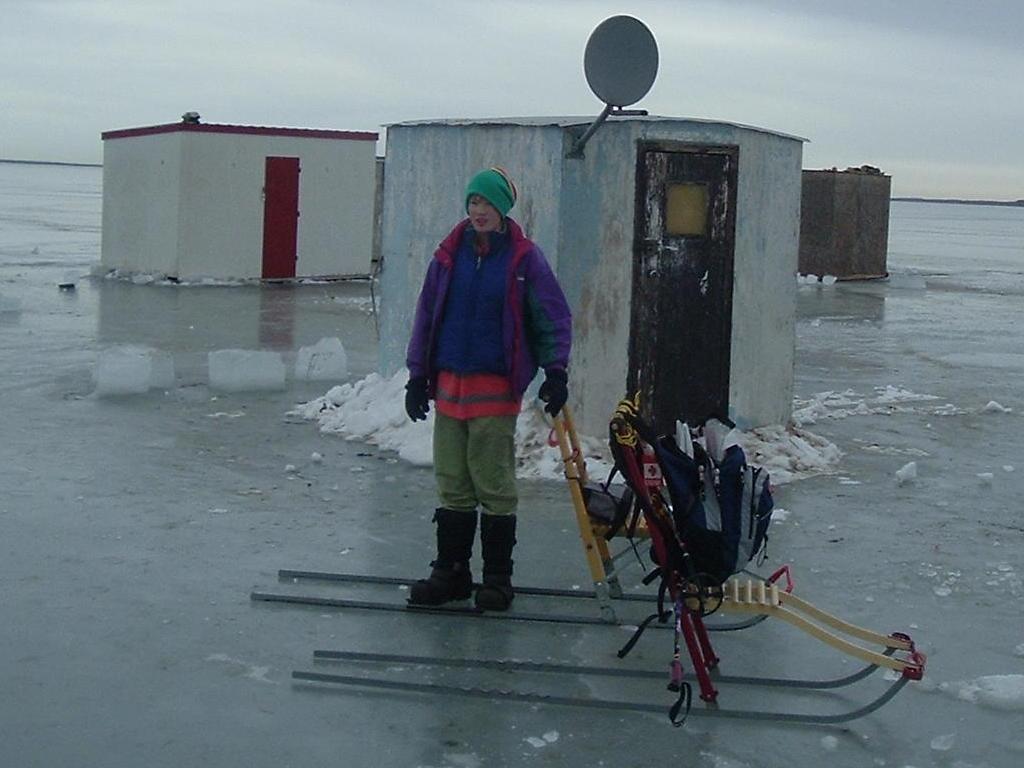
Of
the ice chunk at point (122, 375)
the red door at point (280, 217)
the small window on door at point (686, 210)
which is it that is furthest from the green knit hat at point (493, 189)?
the red door at point (280, 217)

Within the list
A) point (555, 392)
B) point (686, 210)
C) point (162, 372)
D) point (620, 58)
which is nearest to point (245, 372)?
point (162, 372)

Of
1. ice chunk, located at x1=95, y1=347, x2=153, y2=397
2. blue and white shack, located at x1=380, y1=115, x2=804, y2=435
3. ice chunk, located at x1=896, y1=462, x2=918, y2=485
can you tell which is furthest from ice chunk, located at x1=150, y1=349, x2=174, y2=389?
ice chunk, located at x1=896, y1=462, x2=918, y2=485

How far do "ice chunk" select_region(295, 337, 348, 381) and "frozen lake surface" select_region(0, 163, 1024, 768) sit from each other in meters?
0.11

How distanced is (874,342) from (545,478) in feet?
31.7

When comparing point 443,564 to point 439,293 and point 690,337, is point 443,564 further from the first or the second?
point 690,337

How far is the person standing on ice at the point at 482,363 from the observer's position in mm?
6016

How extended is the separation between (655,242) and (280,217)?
1514 cm

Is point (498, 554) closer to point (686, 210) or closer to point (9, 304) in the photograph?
point (686, 210)

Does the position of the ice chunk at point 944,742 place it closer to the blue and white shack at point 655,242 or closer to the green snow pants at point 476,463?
the green snow pants at point 476,463

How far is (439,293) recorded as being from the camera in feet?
20.0

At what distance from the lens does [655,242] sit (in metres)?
9.07

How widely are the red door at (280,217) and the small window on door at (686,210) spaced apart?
1494cm

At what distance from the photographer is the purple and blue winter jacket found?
601 centimetres

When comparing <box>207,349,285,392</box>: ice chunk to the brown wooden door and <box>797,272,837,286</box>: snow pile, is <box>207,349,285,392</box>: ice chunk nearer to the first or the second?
the brown wooden door
